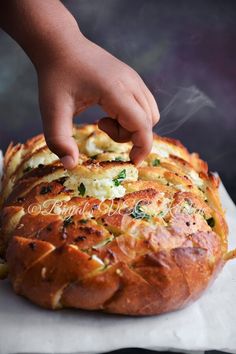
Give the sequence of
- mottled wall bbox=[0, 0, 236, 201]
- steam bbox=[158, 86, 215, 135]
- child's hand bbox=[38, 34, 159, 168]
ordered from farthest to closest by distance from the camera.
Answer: steam bbox=[158, 86, 215, 135], mottled wall bbox=[0, 0, 236, 201], child's hand bbox=[38, 34, 159, 168]

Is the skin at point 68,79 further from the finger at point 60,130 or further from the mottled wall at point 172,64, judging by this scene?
the mottled wall at point 172,64

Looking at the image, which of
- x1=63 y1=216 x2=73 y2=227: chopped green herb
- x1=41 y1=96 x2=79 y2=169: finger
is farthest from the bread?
x1=41 y1=96 x2=79 y2=169: finger

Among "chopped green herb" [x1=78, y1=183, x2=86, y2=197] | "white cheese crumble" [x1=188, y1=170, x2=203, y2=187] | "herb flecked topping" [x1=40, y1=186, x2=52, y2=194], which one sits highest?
"white cheese crumble" [x1=188, y1=170, x2=203, y2=187]

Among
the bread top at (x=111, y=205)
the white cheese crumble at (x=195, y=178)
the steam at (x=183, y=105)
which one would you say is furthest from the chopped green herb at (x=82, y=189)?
the steam at (x=183, y=105)

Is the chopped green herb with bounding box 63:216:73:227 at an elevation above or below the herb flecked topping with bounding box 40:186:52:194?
above

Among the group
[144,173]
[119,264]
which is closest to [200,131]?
[144,173]

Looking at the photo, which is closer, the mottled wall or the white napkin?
the white napkin

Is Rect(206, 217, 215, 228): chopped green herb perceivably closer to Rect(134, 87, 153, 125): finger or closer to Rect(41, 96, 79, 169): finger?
Rect(134, 87, 153, 125): finger

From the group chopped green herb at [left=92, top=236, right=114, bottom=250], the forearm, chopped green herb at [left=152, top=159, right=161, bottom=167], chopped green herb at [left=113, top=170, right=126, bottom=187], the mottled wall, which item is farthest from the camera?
the mottled wall
